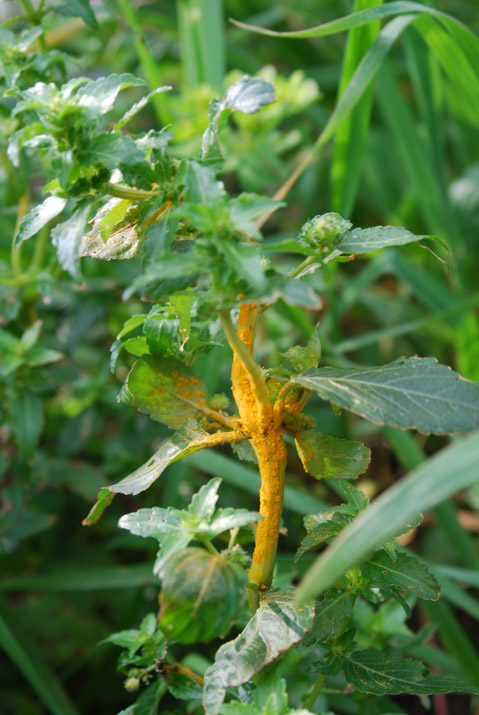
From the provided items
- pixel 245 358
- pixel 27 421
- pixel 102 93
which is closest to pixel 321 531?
pixel 245 358

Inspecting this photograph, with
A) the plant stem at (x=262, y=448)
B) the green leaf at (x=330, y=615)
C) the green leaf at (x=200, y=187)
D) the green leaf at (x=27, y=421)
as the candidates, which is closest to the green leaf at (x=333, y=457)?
the plant stem at (x=262, y=448)

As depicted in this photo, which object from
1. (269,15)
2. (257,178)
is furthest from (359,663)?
(269,15)

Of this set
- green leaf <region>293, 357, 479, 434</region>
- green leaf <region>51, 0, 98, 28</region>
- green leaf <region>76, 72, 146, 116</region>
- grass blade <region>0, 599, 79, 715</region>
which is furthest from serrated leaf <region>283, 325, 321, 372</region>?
grass blade <region>0, 599, 79, 715</region>

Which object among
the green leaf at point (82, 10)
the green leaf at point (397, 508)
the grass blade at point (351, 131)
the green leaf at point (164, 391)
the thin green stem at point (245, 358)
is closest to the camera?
the green leaf at point (397, 508)

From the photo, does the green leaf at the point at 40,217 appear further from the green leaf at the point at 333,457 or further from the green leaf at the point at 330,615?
the green leaf at the point at 330,615

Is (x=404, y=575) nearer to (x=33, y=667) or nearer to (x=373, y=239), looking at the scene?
(x=373, y=239)

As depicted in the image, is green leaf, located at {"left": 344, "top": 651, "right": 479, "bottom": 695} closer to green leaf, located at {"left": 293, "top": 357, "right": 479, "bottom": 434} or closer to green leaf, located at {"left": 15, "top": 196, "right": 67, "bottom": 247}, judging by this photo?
green leaf, located at {"left": 293, "top": 357, "right": 479, "bottom": 434}

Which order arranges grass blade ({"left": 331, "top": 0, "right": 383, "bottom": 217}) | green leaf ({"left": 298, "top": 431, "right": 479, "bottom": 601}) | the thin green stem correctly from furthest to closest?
grass blade ({"left": 331, "top": 0, "right": 383, "bottom": 217})
the thin green stem
green leaf ({"left": 298, "top": 431, "right": 479, "bottom": 601})
